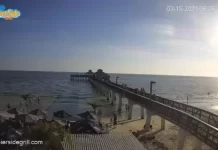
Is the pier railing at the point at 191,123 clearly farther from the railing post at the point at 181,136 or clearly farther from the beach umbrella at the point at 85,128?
the beach umbrella at the point at 85,128

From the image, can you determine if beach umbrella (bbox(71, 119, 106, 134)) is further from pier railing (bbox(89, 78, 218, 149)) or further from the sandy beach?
pier railing (bbox(89, 78, 218, 149))

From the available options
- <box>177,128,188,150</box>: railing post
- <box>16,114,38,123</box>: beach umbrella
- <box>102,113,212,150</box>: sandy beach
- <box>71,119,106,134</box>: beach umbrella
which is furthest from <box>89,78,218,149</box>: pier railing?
<box>16,114,38,123</box>: beach umbrella

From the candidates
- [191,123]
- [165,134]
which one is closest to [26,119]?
[191,123]

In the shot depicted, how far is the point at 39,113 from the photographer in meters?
22.4

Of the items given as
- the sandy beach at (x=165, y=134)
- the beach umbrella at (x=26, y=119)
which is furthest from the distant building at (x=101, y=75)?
the beach umbrella at (x=26, y=119)

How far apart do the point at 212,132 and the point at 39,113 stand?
14.3 meters

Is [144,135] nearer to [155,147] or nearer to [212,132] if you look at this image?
[155,147]

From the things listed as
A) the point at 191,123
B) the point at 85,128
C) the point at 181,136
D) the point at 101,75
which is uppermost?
the point at 101,75

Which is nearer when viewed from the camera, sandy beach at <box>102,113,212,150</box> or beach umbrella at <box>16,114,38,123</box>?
beach umbrella at <box>16,114,38,123</box>

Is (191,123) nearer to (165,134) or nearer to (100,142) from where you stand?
(100,142)

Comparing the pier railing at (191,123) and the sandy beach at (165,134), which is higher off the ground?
the pier railing at (191,123)

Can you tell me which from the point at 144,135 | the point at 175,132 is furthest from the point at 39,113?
the point at 175,132

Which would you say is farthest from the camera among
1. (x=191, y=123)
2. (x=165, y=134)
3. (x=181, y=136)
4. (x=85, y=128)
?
(x=165, y=134)

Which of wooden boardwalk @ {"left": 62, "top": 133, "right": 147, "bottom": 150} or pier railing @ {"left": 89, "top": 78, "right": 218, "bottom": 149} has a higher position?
pier railing @ {"left": 89, "top": 78, "right": 218, "bottom": 149}
